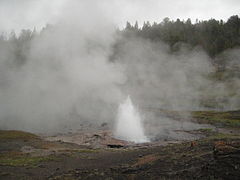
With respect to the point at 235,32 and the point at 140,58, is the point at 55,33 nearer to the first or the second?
the point at 140,58

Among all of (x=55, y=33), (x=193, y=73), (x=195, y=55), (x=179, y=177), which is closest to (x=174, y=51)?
(x=195, y=55)

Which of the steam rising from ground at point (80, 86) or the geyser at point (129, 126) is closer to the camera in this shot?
the geyser at point (129, 126)

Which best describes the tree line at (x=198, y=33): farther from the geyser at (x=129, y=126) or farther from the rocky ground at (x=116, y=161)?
the rocky ground at (x=116, y=161)

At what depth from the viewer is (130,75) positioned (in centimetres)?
6278

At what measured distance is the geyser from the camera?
98.3 feet

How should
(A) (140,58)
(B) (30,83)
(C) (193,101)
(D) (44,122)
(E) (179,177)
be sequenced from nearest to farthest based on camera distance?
1. (E) (179,177)
2. (D) (44,122)
3. (B) (30,83)
4. (C) (193,101)
5. (A) (140,58)

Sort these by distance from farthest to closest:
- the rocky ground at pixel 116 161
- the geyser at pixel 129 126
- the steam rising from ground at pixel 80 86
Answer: the steam rising from ground at pixel 80 86
the geyser at pixel 129 126
the rocky ground at pixel 116 161

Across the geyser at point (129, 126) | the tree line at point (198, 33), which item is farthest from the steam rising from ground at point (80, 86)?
the tree line at point (198, 33)

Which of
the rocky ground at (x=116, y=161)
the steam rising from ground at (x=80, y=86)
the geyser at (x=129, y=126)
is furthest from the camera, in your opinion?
the steam rising from ground at (x=80, y=86)

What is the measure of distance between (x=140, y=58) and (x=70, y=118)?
37.6m

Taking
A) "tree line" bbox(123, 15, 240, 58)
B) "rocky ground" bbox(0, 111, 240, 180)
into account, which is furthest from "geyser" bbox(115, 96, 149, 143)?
"tree line" bbox(123, 15, 240, 58)

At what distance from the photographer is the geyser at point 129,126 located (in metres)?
30.0

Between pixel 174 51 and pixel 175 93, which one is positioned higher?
pixel 174 51

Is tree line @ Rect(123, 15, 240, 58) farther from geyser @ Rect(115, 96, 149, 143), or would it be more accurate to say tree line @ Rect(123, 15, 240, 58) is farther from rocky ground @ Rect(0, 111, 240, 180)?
rocky ground @ Rect(0, 111, 240, 180)
